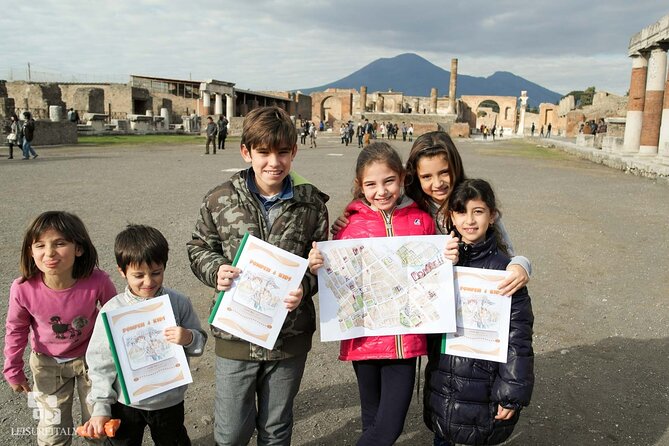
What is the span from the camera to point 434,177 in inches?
111

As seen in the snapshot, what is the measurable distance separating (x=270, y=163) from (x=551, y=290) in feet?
15.1

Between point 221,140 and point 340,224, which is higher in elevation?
point 221,140

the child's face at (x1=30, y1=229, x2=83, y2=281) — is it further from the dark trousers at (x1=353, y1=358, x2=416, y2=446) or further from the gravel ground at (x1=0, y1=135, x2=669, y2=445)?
the dark trousers at (x1=353, y1=358, x2=416, y2=446)

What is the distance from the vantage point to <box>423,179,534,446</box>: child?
2.46 metres

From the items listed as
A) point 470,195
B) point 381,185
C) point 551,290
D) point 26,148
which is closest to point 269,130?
point 381,185

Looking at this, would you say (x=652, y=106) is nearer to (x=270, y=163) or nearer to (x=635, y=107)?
(x=635, y=107)

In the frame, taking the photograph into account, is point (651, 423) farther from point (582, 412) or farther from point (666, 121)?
point (666, 121)

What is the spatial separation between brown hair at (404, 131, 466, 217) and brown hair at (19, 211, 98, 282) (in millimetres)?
1754

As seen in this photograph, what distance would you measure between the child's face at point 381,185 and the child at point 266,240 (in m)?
0.32

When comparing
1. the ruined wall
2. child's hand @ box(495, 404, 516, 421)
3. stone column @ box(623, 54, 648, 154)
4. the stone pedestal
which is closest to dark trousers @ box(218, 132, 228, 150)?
the ruined wall

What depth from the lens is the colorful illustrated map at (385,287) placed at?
2545 mm

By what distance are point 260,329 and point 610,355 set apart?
135 inches

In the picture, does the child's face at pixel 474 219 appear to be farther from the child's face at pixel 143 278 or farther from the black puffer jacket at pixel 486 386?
the child's face at pixel 143 278

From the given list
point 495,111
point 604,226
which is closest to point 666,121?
point 604,226
